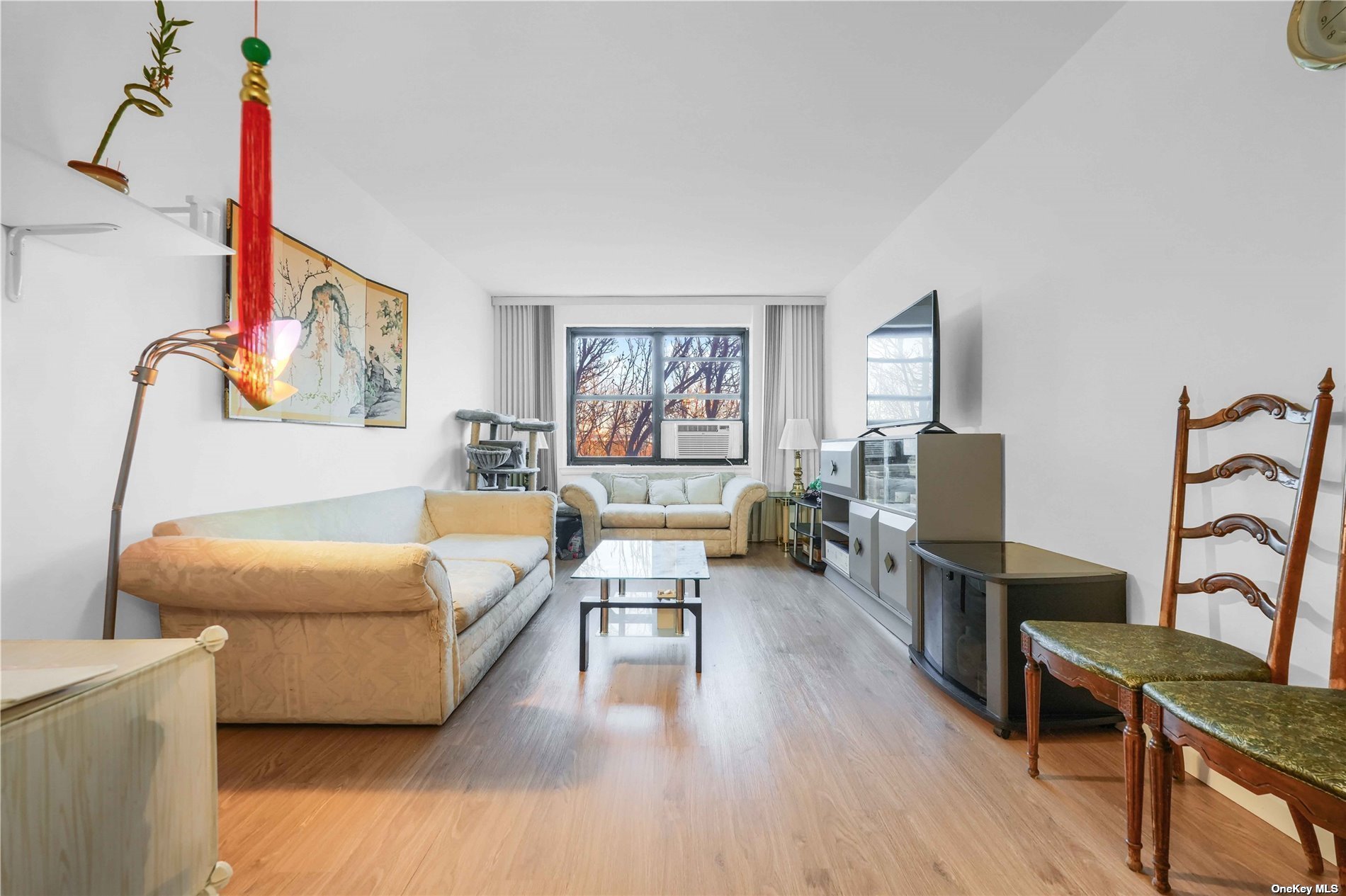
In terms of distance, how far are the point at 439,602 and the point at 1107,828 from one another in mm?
2013

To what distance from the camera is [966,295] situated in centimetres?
312

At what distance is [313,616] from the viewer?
204cm

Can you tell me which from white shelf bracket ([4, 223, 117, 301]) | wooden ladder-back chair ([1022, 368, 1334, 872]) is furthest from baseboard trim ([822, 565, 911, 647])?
white shelf bracket ([4, 223, 117, 301])

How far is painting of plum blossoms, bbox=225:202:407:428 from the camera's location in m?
2.67

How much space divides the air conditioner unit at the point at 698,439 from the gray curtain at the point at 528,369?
1.14m

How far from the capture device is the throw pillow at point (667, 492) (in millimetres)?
5781

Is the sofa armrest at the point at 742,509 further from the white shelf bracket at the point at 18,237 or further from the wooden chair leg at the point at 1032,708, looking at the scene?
the white shelf bracket at the point at 18,237

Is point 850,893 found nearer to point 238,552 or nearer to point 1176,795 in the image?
point 1176,795

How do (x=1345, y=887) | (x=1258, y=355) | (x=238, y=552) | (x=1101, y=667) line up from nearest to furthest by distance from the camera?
1. (x=1345, y=887)
2. (x=1101, y=667)
3. (x=1258, y=355)
4. (x=238, y=552)

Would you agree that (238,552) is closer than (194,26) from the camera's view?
Yes

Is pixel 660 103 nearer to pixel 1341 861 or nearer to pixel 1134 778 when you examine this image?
pixel 1134 778

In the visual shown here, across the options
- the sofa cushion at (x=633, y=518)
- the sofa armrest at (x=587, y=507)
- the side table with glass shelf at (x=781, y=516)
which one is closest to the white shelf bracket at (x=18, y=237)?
the sofa armrest at (x=587, y=507)

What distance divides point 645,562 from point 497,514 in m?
1.24

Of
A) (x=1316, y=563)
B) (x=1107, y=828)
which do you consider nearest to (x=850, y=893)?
(x=1107, y=828)
